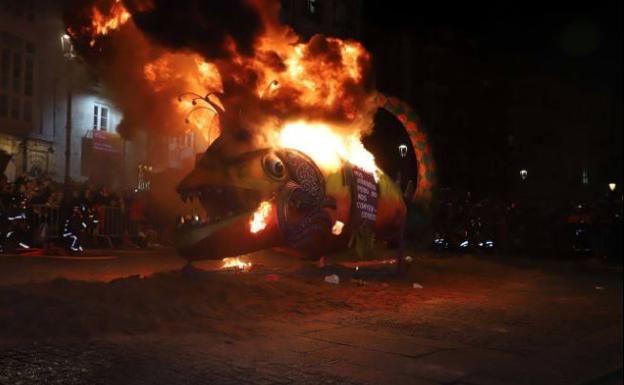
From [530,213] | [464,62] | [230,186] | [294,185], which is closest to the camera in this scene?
[230,186]

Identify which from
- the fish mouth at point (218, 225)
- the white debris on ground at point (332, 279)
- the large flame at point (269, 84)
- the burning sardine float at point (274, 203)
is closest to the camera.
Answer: the fish mouth at point (218, 225)

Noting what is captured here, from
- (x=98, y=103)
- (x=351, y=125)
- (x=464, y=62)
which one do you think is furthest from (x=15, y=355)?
(x=464, y=62)

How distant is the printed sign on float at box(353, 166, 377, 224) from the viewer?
39.3ft

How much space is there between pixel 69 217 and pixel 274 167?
6545 millimetres

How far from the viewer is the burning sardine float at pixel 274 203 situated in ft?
31.6

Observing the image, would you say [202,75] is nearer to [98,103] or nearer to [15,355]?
[15,355]

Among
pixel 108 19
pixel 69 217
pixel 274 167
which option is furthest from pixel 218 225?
pixel 69 217

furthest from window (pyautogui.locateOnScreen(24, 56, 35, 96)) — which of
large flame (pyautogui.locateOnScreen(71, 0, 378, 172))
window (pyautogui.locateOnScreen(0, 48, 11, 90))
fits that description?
large flame (pyautogui.locateOnScreen(71, 0, 378, 172))

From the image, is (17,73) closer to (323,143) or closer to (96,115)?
(96,115)

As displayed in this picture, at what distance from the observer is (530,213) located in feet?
80.0

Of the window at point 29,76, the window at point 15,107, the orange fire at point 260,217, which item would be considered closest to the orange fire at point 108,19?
the orange fire at point 260,217

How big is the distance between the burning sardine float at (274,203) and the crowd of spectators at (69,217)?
5.98 metres

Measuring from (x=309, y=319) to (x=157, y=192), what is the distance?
23.7 ft

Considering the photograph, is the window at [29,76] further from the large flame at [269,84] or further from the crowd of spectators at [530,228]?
the crowd of spectators at [530,228]
